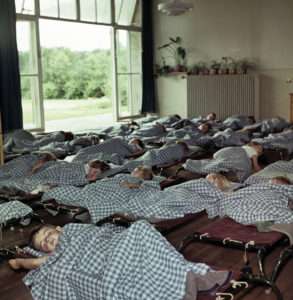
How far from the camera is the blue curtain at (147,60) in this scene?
9.63 m

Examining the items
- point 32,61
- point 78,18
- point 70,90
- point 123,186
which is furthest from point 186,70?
point 123,186

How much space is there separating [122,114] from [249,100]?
101 inches

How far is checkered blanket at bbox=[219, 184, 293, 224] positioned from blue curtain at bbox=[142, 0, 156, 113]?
6.91m

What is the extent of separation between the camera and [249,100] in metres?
8.87

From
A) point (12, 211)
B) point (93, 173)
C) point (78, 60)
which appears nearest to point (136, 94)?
point (78, 60)

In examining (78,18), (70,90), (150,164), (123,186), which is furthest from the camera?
(70,90)

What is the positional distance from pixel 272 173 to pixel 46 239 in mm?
2133

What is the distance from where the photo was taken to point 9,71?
23.7ft

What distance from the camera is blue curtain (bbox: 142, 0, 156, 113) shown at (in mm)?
9633

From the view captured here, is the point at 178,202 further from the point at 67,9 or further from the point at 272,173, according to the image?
the point at 67,9

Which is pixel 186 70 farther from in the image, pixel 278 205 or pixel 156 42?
pixel 278 205

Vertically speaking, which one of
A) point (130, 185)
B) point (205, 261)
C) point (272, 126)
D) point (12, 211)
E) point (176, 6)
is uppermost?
point (176, 6)

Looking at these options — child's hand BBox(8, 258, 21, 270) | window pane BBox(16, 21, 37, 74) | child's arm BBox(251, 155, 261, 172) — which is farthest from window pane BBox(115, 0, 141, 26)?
child's hand BBox(8, 258, 21, 270)

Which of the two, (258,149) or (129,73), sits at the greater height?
(129,73)
